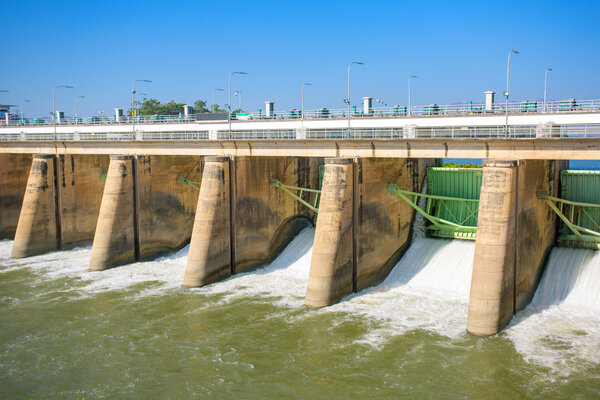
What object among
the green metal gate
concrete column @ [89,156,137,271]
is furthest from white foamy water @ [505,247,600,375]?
concrete column @ [89,156,137,271]

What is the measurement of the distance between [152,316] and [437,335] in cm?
1321

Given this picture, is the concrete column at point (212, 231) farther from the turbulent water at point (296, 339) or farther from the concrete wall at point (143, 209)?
the concrete wall at point (143, 209)

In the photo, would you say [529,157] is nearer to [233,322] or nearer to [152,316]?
[233,322]

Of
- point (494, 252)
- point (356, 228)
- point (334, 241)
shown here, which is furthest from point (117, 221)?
point (494, 252)

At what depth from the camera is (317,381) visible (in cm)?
1911

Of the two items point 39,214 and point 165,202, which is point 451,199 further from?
point 39,214

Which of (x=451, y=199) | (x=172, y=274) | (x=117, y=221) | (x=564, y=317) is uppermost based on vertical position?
(x=451, y=199)

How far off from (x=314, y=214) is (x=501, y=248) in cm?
1749

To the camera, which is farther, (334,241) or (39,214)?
(39,214)

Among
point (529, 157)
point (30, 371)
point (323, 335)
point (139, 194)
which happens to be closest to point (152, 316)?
point (30, 371)

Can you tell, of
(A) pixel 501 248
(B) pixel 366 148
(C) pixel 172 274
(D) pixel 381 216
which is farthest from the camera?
(C) pixel 172 274

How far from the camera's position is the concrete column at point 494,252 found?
21.7 m

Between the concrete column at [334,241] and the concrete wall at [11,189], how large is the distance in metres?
31.2

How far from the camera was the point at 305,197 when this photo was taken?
37125 millimetres
